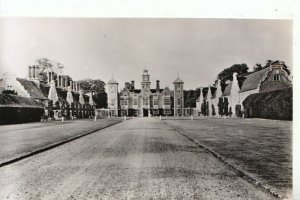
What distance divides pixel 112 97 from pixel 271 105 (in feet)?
10.7

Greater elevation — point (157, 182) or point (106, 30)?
point (106, 30)

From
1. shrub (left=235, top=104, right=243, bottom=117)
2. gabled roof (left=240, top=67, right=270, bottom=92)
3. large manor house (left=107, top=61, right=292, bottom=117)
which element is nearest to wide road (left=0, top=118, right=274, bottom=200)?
large manor house (left=107, top=61, right=292, bottom=117)

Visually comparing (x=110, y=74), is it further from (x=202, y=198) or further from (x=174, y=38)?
(x=202, y=198)

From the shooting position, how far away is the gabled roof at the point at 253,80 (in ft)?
21.3

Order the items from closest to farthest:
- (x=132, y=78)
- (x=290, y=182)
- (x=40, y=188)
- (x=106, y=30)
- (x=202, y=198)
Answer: (x=202, y=198) < (x=40, y=188) < (x=290, y=182) < (x=106, y=30) < (x=132, y=78)

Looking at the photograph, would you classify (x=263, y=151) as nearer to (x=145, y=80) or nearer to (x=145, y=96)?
(x=145, y=80)

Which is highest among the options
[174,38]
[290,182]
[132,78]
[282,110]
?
[174,38]

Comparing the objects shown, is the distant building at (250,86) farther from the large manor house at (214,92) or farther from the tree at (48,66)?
the tree at (48,66)

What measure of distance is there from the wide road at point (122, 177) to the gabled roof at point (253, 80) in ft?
6.57

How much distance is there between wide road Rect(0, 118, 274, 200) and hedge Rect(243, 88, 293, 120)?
64.7 inches

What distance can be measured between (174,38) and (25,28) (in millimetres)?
2335

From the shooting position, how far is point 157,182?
3.87 metres
